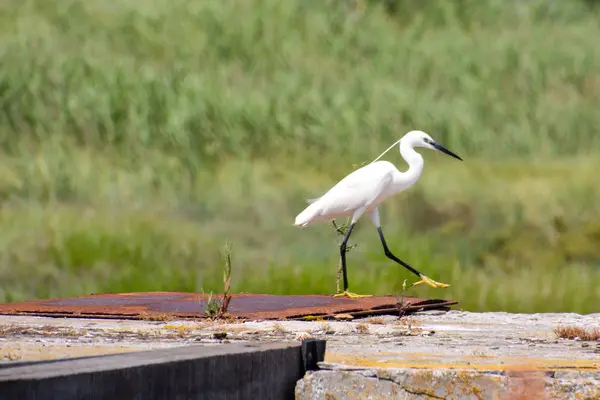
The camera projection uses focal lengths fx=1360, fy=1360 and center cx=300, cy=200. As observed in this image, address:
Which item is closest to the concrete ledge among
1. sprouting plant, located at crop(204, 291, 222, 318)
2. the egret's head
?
sprouting plant, located at crop(204, 291, 222, 318)

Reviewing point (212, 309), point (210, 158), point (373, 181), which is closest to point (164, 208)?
point (210, 158)

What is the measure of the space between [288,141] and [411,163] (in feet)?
28.2

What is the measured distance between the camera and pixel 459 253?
48.6 ft

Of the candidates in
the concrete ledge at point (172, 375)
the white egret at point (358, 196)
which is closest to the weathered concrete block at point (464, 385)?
the concrete ledge at point (172, 375)

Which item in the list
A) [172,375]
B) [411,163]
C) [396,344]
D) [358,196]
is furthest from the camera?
[411,163]

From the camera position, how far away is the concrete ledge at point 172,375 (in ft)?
13.5

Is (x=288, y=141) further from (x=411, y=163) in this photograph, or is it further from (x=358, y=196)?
(x=358, y=196)

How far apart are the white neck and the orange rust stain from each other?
4643 mm

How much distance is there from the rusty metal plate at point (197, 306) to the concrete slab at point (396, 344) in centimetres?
17

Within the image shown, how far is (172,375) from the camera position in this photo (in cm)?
477

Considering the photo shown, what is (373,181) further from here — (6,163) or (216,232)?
(6,163)

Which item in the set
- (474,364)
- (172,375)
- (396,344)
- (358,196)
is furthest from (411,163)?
(172,375)

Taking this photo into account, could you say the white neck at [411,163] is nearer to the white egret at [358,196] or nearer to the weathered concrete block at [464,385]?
the white egret at [358,196]

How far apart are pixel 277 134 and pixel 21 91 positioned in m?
3.93
